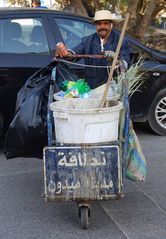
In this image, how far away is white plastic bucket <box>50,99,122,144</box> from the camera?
13.0 feet

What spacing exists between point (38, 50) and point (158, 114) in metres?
1.95

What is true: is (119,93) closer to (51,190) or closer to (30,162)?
(51,190)

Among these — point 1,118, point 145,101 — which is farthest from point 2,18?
point 145,101

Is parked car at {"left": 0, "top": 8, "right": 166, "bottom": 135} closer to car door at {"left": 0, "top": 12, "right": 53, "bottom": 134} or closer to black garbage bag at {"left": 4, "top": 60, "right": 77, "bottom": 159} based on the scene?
car door at {"left": 0, "top": 12, "right": 53, "bottom": 134}

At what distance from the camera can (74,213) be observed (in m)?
4.61

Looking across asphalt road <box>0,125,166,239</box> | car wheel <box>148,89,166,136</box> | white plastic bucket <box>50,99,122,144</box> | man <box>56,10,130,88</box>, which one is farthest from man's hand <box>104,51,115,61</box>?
car wheel <box>148,89,166,136</box>

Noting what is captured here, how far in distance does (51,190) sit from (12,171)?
1950mm

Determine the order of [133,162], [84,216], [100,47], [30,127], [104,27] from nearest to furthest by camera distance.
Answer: [84,216] < [133,162] < [30,127] < [104,27] < [100,47]

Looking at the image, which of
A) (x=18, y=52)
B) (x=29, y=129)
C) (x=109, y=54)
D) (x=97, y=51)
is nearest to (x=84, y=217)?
(x=29, y=129)

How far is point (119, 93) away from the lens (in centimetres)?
443

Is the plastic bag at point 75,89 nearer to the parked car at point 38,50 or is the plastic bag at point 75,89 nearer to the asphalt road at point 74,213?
the asphalt road at point 74,213

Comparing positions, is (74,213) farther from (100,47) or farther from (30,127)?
(100,47)

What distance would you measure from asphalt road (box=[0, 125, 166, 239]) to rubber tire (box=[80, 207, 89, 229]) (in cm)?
5

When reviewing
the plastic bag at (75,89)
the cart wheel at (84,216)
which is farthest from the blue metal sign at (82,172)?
the plastic bag at (75,89)
